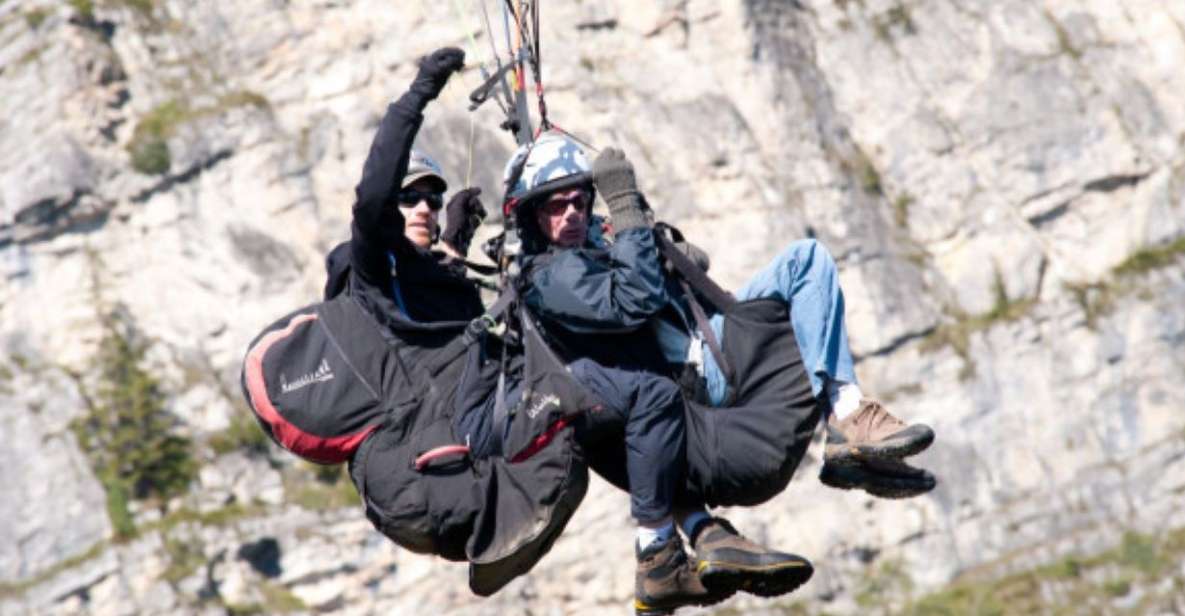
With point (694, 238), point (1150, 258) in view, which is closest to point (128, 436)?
point (694, 238)

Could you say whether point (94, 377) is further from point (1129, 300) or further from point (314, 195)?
point (1129, 300)

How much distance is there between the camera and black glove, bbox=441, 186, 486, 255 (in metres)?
10.4

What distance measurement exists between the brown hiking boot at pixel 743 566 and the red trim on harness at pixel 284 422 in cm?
162

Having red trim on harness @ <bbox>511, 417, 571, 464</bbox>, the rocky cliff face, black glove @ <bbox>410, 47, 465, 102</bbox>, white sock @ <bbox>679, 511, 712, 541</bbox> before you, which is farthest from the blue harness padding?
the rocky cliff face

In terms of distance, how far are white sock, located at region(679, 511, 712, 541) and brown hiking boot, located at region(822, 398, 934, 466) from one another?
64cm

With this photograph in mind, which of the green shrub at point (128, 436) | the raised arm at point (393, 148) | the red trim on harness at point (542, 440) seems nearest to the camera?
the raised arm at point (393, 148)

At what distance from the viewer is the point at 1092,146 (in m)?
42.9

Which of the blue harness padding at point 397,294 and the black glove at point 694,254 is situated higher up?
the blue harness padding at point 397,294

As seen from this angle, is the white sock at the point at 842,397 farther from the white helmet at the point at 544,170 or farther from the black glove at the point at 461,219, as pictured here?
the black glove at the point at 461,219

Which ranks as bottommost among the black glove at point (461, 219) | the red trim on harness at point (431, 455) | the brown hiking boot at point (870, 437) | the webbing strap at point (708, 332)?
the brown hiking boot at point (870, 437)

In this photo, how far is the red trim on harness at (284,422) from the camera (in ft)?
31.4

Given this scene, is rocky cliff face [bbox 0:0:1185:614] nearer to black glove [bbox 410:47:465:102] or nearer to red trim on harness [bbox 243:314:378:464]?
red trim on harness [bbox 243:314:378:464]

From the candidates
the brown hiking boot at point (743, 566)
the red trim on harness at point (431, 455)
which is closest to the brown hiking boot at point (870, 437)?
the brown hiking boot at point (743, 566)

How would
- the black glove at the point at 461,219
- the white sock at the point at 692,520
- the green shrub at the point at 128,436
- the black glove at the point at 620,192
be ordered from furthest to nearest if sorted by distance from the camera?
the green shrub at the point at 128,436
the black glove at the point at 461,219
the white sock at the point at 692,520
the black glove at the point at 620,192
